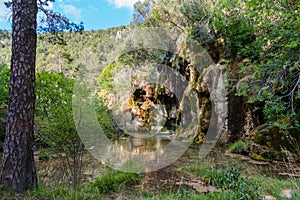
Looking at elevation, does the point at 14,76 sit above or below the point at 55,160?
above

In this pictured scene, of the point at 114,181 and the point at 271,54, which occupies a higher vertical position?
the point at 271,54

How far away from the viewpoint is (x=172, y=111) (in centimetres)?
1502

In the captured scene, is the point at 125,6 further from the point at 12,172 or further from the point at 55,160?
the point at 12,172

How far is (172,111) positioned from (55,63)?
1171cm

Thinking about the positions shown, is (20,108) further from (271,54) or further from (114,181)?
(271,54)

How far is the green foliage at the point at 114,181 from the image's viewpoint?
307cm

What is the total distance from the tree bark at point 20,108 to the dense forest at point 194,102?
215 mm

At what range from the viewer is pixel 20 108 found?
104 inches

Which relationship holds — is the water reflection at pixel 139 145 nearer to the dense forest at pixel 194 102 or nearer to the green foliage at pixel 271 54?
the dense forest at pixel 194 102

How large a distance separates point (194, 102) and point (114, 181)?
7.18 metres

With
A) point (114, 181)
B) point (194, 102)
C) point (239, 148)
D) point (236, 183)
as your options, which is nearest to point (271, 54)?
point (236, 183)

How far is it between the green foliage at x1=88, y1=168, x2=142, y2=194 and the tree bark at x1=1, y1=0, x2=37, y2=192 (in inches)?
33.7

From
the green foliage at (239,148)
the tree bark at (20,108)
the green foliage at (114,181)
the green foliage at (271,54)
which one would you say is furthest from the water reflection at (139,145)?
the tree bark at (20,108)

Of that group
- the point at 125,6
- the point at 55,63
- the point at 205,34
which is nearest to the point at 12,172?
the point at 205,34
